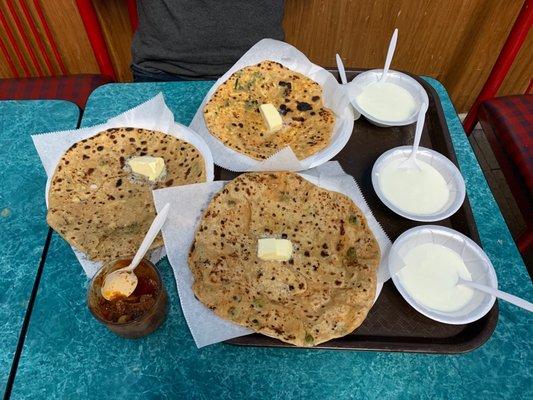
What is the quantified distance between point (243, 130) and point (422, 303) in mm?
1006

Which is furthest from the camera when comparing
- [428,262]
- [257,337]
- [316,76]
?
[316,76]

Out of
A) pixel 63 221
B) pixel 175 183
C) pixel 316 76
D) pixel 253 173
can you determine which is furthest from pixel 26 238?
pixel 316 76

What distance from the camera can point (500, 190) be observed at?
129 inches

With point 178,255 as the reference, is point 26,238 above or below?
below

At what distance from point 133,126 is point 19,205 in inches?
21.4

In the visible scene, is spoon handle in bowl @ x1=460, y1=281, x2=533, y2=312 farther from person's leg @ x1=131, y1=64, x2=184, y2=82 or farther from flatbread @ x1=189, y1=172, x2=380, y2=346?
person's leg @ x1=131, y1=64, x2=184, y2=82

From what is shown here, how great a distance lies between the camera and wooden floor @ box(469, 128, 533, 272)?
10.1 feet

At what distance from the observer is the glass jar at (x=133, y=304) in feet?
4.03

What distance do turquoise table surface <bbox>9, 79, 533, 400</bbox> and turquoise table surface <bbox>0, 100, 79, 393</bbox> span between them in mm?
76

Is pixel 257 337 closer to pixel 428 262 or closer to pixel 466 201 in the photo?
pixel 428 262

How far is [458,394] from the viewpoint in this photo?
1289 mm

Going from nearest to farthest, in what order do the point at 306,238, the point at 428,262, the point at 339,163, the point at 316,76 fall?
the point at 428,262, the point at 306,238, the point at 339,163, the point at 316,76

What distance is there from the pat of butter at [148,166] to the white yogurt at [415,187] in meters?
0.85

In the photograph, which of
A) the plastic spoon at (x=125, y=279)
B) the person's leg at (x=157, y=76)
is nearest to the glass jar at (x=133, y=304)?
the plastic spoon at (x=125, y=279)
